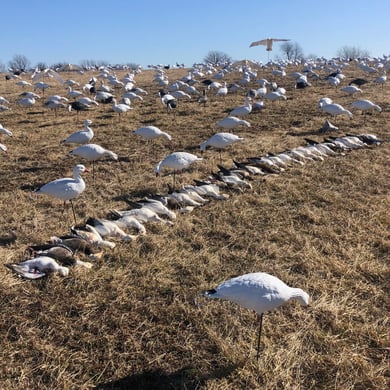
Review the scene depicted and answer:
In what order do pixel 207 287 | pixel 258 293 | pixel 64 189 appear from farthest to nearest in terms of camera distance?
pixel 64 189, pixel 207 287, pixel 258 293

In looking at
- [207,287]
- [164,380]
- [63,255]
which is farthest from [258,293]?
[63,255]

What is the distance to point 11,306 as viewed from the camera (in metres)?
4.68

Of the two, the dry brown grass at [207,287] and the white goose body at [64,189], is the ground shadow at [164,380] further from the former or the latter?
the white goose body at [64,189]

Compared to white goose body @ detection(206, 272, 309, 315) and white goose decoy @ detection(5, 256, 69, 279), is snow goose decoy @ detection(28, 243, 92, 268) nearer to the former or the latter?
white goose decoy @ detection(5, 256, 69, 279)

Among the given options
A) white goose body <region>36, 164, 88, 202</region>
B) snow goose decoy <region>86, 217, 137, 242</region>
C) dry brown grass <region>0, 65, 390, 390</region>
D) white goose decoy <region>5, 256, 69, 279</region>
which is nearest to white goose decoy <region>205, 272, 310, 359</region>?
dry brown grass <region>0, 65, 390, 390</region>

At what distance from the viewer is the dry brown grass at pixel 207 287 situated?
12.7 feet

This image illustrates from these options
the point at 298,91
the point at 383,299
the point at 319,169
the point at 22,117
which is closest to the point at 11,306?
the point at 383,299

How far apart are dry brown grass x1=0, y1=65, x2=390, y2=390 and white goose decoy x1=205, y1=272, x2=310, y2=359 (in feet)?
2.24

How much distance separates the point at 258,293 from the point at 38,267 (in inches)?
122

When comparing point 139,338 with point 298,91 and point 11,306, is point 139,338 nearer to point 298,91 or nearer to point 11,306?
point 11,306

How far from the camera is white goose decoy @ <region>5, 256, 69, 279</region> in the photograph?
5.14m

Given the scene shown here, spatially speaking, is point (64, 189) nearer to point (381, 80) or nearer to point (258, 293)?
point (258, 293)

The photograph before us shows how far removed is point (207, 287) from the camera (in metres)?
5.16

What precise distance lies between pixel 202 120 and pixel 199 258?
1189cm
